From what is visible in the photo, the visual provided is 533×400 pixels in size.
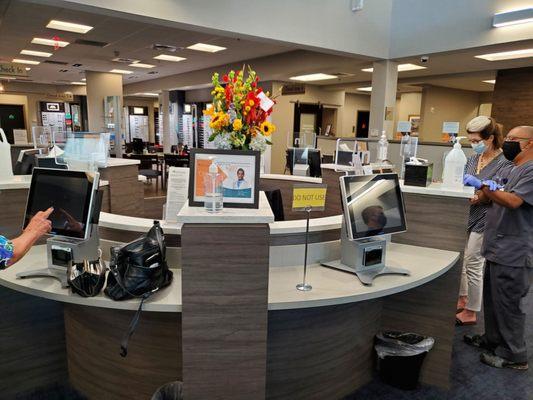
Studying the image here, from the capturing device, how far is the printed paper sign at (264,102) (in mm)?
2137

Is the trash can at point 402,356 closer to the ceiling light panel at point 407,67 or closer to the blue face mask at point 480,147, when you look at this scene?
the blue face mask at point 480,147

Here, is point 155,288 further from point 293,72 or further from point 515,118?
point 515,118

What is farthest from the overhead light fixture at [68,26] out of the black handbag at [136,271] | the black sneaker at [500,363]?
the black sneaker at [500,363]

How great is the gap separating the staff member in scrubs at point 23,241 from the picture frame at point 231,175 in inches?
26.7

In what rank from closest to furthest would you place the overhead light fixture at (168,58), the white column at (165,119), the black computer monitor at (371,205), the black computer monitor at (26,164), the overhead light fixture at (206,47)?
the black computer monitor at (371,205), the black computer monitor at (26,164), the overhead light fixture at (206,47), the overhead light fixture at (168,58), the white column at (165,119)

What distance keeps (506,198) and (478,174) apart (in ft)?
2.59

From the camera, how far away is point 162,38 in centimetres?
709

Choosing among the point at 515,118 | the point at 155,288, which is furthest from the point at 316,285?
the point at 515,118

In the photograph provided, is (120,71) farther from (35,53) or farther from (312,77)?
(312,77)

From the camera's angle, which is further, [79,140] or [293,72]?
[293,72]

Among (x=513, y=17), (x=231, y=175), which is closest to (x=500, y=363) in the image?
(x=231, y=175)

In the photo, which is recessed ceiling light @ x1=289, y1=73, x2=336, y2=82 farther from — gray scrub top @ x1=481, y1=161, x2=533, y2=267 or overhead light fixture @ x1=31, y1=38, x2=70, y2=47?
gray scrub top @ x1=481, y1=161, x2=533, y2=267

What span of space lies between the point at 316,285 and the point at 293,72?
298 inches

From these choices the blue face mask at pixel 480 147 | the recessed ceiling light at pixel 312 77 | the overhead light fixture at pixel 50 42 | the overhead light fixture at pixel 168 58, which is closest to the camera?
the blue face mask at pixel 480 147
